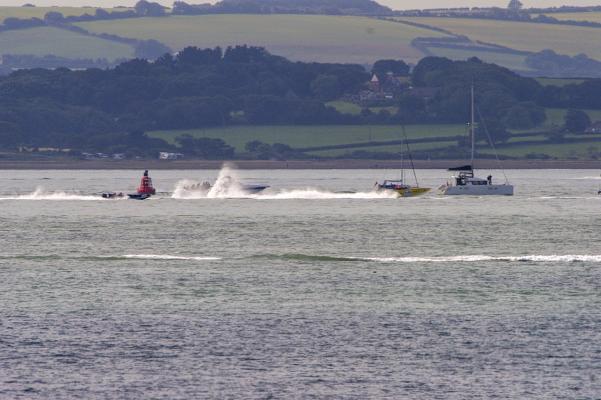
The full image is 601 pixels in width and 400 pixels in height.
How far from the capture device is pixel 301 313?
249ft

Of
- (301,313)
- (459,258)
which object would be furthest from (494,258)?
(301,313)

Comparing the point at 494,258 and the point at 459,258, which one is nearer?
the point at 494,258

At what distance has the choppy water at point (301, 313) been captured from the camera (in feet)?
195

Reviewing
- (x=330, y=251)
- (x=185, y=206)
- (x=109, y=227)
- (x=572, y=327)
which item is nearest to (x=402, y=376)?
(x=572, y=327)

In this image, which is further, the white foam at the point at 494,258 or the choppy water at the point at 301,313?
the white foam at the point at 494,258

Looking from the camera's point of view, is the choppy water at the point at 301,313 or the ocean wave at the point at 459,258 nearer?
the choppy water at the point at 301,313

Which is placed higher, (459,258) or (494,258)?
(494,258)

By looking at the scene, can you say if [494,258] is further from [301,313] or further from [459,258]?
[301,313]

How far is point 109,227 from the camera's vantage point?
142250 millimetres

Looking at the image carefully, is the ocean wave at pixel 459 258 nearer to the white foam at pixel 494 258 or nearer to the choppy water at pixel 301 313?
the white foam at pixel 494 258

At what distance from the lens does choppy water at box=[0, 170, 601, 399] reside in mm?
59406

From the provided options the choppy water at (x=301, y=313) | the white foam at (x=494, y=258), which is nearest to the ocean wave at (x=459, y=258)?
the white foam at (x=494, y=258)

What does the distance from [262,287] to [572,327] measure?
21.4 metres

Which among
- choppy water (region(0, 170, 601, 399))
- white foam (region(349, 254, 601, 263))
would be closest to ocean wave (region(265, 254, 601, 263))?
white foam (region(349, 254, 601, 263))
